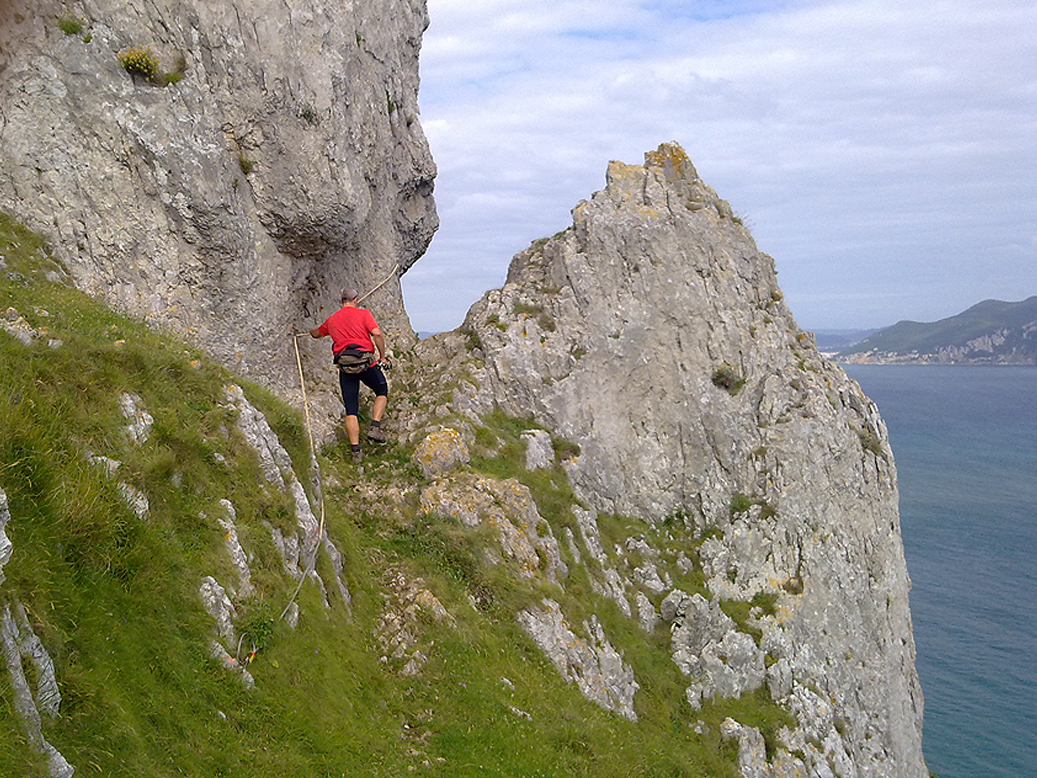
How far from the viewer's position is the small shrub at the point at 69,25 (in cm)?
1483

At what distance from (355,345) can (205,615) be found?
29.7ft

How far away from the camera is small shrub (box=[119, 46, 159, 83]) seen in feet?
50.0

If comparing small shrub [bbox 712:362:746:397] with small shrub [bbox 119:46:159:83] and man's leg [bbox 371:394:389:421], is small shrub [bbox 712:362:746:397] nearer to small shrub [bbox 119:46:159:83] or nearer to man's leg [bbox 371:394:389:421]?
man's leg [bbox 371:394:389:421]

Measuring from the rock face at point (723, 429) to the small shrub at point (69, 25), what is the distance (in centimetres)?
1206

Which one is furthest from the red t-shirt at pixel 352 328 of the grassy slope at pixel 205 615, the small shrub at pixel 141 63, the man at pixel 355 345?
the small shrub at pixel 141 63

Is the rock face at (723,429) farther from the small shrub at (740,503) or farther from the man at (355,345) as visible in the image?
the man at (355,345)

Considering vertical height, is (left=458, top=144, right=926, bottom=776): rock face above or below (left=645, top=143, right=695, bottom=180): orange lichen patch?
below

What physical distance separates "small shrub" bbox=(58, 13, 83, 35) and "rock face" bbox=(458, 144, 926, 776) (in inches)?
475

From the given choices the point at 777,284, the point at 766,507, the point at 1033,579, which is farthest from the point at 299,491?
the point at 1033,579

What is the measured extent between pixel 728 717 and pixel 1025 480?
99095mm

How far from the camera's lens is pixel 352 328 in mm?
16484

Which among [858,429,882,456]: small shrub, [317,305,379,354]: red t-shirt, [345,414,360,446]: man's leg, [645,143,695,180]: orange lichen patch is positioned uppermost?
[645,143,695,180]: orange lichen patch

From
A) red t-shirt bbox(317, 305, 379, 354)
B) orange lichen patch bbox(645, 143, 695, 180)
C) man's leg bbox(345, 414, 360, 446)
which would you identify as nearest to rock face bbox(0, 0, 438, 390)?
red t-shirt bbox(317, 305, 379, 354)

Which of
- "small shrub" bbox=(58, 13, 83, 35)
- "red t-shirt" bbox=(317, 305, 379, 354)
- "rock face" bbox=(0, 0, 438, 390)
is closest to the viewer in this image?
"rock face" bbox=(0, 0, 438, 390)
